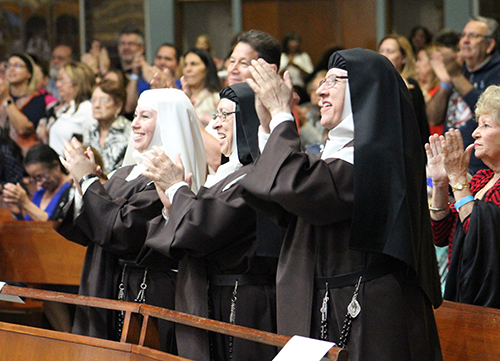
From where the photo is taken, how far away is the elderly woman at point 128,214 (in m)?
3.95

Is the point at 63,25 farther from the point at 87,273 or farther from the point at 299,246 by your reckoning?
the point at 299,246

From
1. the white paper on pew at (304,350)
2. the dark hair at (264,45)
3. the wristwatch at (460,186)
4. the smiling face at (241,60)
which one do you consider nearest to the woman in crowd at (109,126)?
the smiling face at (241,60)

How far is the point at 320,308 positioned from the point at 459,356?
0.87 metres

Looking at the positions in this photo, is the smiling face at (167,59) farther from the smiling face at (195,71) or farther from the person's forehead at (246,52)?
the person's forehead at (246,52)

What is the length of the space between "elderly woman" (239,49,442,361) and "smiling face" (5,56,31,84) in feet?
18.4

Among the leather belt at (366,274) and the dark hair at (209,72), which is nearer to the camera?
the leather belt at (366,274)

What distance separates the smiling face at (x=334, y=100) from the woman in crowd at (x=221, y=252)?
56 cm

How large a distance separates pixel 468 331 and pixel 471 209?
1.86 feet

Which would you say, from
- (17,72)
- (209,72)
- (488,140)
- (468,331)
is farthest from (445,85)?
(17,72)

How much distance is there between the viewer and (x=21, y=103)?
26.1 ft

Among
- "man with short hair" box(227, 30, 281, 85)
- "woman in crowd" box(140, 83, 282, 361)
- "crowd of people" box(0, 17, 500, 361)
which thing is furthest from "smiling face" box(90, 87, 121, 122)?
"woman in crowd" box(140, 83, 282, 361)

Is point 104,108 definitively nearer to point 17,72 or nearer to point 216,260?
point 17,72

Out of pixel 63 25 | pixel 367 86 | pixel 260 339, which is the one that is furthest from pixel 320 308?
pixel 63 25

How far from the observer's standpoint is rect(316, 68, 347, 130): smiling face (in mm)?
3002
